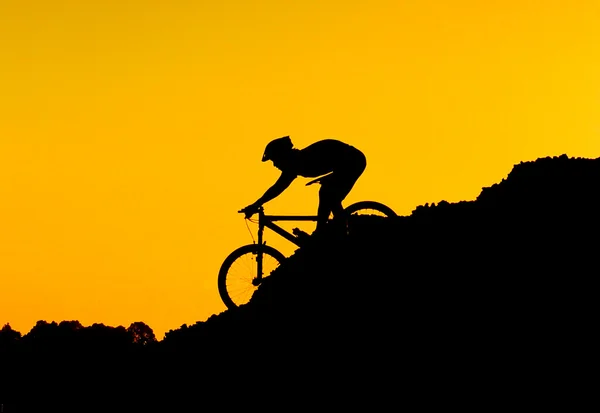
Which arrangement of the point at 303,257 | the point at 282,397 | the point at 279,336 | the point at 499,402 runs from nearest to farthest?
the point at 499,402 < the point at 282,397 < the point at 279,336 < the point at 303,257

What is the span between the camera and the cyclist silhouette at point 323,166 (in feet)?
86.7

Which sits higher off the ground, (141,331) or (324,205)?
(141,331)

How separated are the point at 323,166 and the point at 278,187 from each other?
1.05 m

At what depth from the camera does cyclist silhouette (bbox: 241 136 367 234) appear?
2642 centimetres

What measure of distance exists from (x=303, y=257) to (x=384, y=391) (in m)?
5.69

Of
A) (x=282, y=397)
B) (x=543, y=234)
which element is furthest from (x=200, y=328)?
(x=543, y=234)

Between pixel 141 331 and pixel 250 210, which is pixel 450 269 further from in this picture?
pixel 141 331

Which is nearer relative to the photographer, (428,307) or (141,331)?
(428,307)

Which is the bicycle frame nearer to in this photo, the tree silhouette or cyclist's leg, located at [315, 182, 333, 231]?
cyclist's leg, located at [315, 182, 333, 231]

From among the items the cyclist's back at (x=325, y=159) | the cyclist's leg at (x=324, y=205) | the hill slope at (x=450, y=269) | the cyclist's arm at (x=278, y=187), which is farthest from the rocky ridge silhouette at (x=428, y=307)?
the cyclist's back at (x=325, y=159)

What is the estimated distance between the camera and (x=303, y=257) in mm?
27719

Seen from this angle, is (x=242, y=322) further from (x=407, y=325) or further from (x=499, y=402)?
(x=499, y=402)

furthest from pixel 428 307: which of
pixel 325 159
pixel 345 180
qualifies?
pixel 325 159

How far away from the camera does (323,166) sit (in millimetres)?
26734
